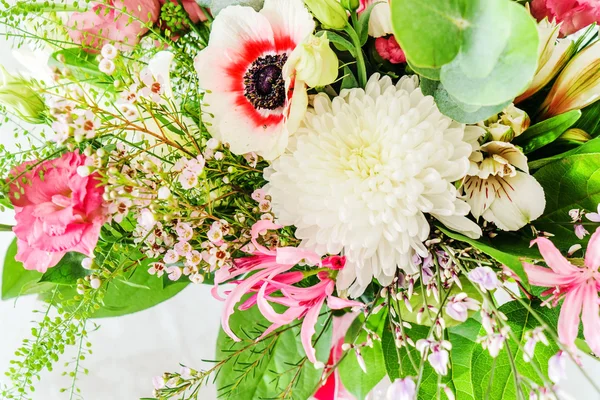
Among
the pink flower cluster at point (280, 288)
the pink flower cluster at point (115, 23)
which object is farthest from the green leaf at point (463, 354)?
the pink flower cluster at point (115, 23)

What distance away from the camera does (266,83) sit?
0.41 m

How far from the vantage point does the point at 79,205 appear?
38cm

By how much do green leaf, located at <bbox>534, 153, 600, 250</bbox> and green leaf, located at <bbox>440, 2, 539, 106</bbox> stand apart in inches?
4.4

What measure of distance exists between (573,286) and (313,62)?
0.72ft

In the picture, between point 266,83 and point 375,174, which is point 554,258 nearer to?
point 375,174

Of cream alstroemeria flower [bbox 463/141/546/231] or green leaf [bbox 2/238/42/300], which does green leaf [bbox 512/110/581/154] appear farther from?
green leaf [bbox 2/238/42/300]

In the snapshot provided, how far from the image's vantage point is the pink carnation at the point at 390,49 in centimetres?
39

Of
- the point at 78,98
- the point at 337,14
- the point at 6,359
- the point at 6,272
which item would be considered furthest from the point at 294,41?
the point at 6,359

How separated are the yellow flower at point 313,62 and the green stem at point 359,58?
2cm

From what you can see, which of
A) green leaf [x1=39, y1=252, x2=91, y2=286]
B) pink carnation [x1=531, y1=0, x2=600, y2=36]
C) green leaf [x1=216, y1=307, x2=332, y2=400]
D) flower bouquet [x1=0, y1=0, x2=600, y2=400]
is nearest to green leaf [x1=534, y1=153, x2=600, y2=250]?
flower bouquet [x1=0, y1=0, x2=600, y2=400]

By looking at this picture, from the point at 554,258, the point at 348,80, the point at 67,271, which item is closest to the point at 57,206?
the point at 67,271

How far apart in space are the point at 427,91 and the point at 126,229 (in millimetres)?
278

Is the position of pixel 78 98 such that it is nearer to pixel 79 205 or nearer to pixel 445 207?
pixel 79 205

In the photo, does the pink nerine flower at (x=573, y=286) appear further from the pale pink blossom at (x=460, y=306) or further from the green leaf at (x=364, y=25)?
the green leaf at (x=364, y=25)
